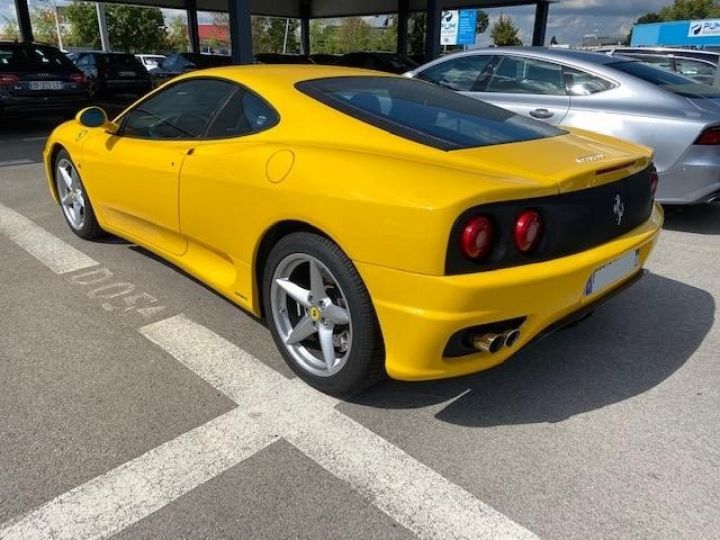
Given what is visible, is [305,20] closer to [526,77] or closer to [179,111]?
[526,77]

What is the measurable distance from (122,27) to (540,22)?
146 feet

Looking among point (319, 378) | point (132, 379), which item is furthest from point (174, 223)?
point (319, 378)

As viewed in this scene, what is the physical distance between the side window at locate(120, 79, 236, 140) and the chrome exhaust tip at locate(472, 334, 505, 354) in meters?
1.84

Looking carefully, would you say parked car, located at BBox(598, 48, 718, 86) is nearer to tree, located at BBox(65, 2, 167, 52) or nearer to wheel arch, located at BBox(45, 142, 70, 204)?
wheel arch, located at BBox(45, 142, 70, 204)

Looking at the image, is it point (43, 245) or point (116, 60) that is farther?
point (116, 60)

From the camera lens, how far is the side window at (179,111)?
311 centimetres

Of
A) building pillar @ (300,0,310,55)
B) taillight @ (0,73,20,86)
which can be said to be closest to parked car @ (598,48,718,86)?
taillight @ (0,73,20,86)

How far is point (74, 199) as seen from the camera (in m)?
4.46

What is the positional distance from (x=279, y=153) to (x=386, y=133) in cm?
47

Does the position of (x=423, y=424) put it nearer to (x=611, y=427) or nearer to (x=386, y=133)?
(x=611, y=427)

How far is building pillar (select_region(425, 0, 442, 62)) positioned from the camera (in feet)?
63.6

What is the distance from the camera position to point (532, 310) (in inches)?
84.5

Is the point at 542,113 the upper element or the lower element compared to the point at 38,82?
upper

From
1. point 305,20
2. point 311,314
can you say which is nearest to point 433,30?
point 305,20
